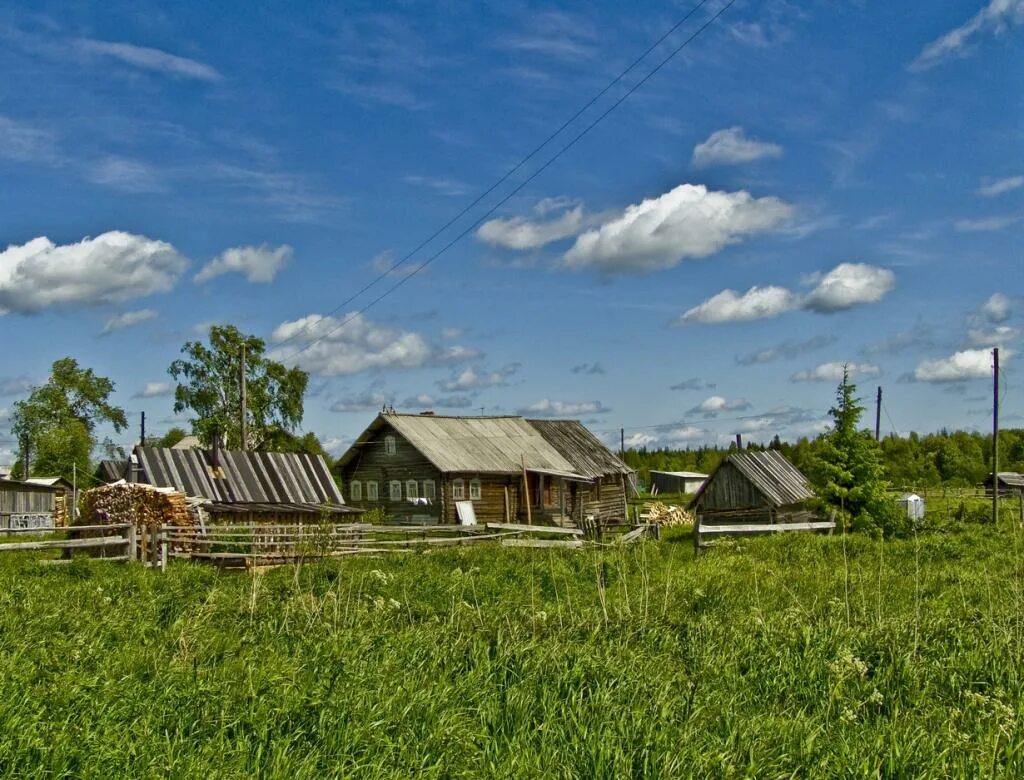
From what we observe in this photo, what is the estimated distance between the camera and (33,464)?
6144 centimetres

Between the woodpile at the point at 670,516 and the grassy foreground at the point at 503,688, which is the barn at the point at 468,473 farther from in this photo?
the grassy foreground at the point at 503,688

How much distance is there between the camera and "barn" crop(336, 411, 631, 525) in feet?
127

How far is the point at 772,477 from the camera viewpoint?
35.3 metres

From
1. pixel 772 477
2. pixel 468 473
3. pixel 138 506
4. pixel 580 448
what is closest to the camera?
pixel 138 506

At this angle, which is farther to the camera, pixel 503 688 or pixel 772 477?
pixel 772 477

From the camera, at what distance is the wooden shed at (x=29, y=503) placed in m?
43.2

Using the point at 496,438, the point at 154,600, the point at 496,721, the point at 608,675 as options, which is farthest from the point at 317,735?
the point at 496,438

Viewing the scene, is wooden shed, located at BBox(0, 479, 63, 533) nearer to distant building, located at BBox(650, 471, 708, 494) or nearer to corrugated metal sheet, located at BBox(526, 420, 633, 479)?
corrugated metal sheet, located at BBox(526, 420, 633, 479)

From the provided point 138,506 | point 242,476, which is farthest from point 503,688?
point 242,476

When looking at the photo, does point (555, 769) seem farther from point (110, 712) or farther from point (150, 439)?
point (150, 439)

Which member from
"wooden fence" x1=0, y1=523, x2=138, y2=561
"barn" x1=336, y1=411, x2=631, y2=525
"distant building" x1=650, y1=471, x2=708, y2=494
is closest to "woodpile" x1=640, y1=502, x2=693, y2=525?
"barn" x1=336, y1=411, x2=631, y2=525

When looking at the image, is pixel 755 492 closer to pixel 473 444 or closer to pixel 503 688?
pixel 473 444

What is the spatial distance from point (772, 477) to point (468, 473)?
11206 mm

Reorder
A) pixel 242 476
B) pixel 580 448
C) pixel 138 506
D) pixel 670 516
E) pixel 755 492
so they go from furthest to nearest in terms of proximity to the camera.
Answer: pixel 580 448, pixel 670 516, pixel 755 492, pixel 242 476, pixel 138 506
